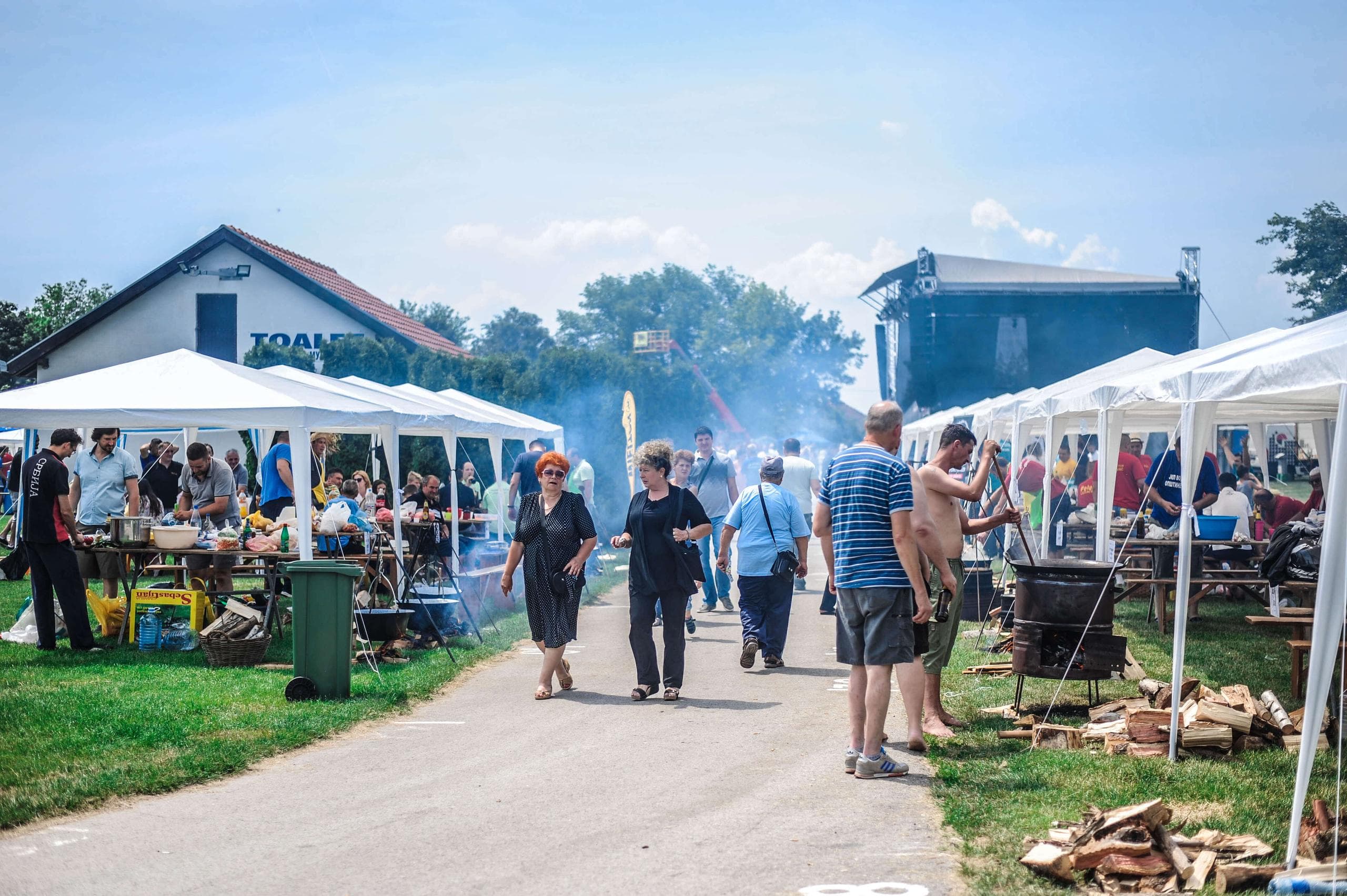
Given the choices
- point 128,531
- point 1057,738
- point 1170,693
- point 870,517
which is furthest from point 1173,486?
point 128,531

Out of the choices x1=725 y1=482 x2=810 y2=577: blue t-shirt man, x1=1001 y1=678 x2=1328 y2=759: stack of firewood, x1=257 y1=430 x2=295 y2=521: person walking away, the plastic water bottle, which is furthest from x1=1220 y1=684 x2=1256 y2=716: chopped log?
x1=257 y1=430 x2=295 y2=521: person walking away

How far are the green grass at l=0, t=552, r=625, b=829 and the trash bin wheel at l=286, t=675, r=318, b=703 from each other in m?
0.12

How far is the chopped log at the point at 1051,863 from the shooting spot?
4.63m

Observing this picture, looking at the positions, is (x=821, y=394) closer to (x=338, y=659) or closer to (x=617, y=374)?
(x=617, y=374)

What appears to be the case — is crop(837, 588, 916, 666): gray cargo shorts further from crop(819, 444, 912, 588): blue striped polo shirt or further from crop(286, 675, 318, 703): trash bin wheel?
crop(286, 675, 318, 703): trash bin wheel

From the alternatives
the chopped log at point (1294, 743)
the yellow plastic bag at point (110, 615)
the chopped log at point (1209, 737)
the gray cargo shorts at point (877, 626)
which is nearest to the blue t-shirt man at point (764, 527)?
the gray cargo shorts at point (877, 626)

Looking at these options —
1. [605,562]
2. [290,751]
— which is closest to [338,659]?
[290,751]

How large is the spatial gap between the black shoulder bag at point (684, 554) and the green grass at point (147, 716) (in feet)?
7.19

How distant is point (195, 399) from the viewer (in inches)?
431

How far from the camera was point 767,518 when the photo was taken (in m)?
10.3

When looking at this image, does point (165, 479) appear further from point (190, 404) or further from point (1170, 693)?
point (1170, 693)

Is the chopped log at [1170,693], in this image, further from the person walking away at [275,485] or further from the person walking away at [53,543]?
the person walking away at [275,485]

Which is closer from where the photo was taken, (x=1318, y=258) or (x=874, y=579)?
(x=874, y=579)

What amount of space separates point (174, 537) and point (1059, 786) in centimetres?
827
